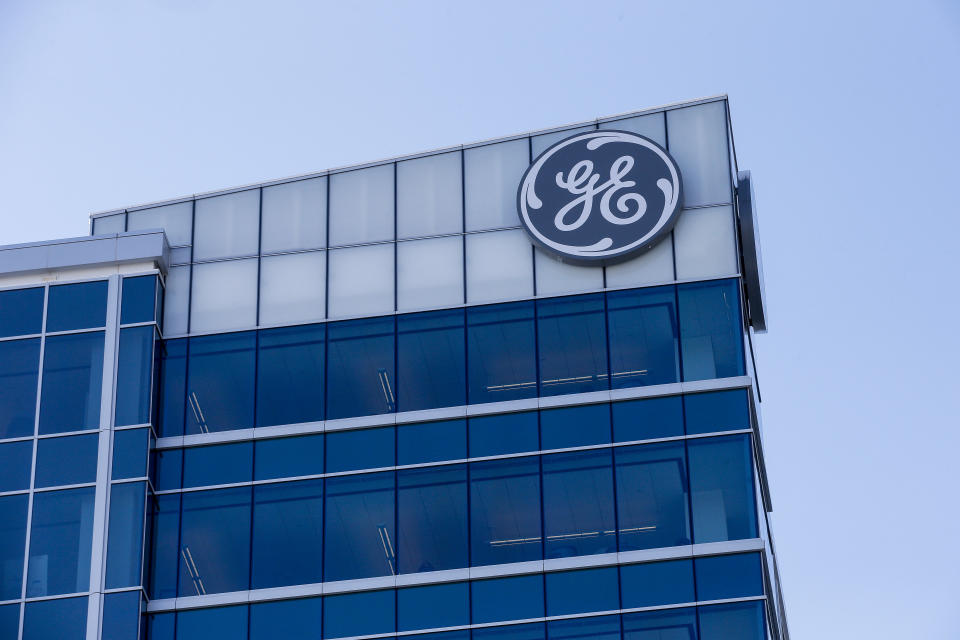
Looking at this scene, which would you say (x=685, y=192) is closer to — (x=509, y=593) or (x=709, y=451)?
(x=709, y=451)

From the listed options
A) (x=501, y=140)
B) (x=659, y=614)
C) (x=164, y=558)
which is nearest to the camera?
(x=659, y=614)

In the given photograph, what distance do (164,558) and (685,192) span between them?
15.8 m

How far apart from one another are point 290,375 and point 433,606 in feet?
24.3

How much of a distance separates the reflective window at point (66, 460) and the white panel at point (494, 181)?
11.1m

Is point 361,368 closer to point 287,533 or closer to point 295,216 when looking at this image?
point 287,533

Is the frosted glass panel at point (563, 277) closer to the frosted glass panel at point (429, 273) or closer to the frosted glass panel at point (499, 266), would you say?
the frosted glass panel at point (499, 266)

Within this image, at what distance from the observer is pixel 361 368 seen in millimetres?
47719

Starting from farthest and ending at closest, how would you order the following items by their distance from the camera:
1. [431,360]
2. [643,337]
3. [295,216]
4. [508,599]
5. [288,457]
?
[295,216] < [431,360] < [288,457] < [643,337] < [508,599]

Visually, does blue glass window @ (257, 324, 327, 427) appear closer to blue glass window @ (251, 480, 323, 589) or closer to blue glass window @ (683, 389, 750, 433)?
blue glass window @ (251, 480, 323, 589)

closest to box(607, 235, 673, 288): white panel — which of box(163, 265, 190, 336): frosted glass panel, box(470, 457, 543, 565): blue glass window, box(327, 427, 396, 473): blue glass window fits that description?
box(470, 457, 543, 565): blue glass window

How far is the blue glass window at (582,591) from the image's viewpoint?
4366 centimetres

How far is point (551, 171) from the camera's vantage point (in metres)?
48.7

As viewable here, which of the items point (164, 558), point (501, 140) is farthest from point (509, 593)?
point (501, 140)

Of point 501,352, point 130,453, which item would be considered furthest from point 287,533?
point 501,352
